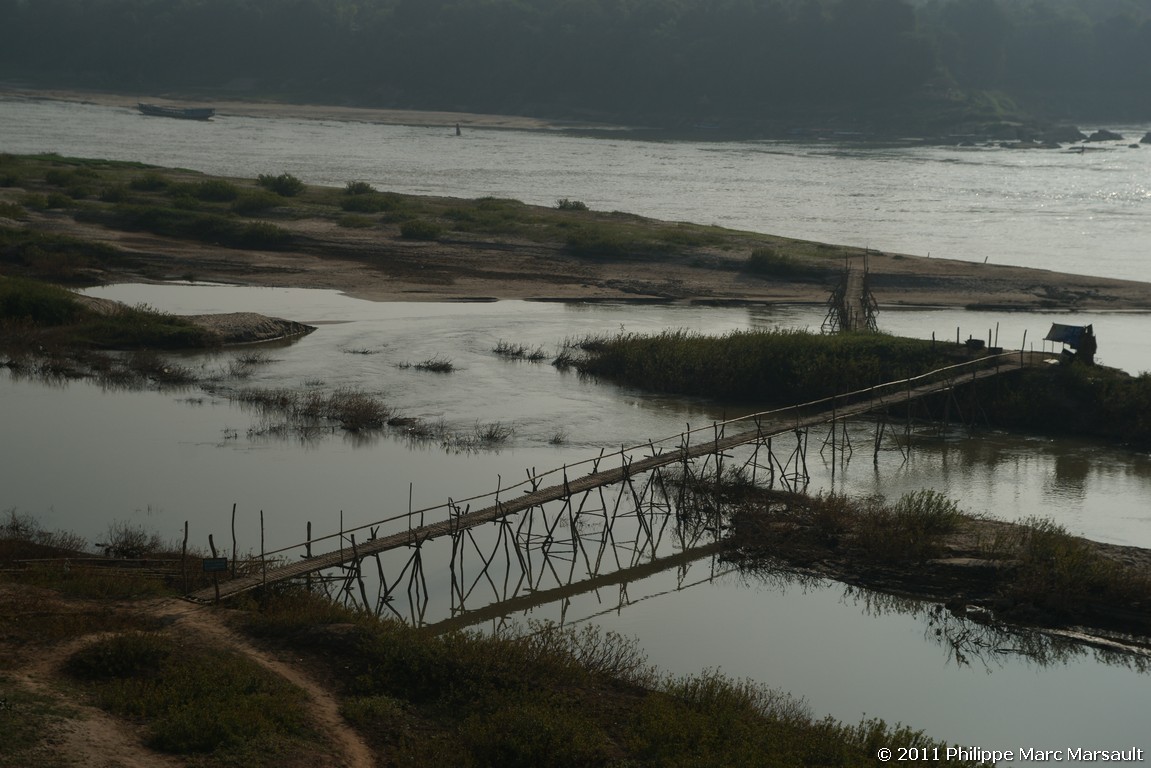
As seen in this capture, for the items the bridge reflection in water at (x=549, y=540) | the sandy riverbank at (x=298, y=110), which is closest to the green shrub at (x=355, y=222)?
the bridge reflection in water at (x=549, y=540)

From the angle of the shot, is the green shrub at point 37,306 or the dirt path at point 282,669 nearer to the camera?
the dirt path at point 282,669

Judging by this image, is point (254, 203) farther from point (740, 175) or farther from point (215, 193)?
point (740, 175)

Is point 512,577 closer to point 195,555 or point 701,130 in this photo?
point 195,555

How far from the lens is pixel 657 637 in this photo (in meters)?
17.9

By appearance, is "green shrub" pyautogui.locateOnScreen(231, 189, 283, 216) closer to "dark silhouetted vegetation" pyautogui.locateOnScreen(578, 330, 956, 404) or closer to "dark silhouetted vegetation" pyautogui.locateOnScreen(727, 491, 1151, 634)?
"dark silhouetted vegetation" pyautogui.locateOnScreen(578, 330, 956, 404)

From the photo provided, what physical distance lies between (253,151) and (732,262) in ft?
172

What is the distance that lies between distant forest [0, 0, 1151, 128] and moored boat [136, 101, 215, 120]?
1637 centimetres

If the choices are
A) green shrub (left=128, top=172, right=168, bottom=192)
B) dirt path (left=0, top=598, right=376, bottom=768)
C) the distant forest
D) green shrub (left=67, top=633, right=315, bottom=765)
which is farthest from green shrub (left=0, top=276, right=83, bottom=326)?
the distant forest

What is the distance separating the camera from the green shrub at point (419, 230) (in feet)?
163

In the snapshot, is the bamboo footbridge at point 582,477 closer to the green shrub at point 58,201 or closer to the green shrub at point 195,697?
the green shrub at point 195,697

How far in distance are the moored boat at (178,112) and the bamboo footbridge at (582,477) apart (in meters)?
98.1

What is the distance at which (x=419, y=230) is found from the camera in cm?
4969

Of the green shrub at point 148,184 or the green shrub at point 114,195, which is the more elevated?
the green shrub at point 148,184

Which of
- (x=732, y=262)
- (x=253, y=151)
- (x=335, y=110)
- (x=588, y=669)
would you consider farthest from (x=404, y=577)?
(x=335, y=110)
